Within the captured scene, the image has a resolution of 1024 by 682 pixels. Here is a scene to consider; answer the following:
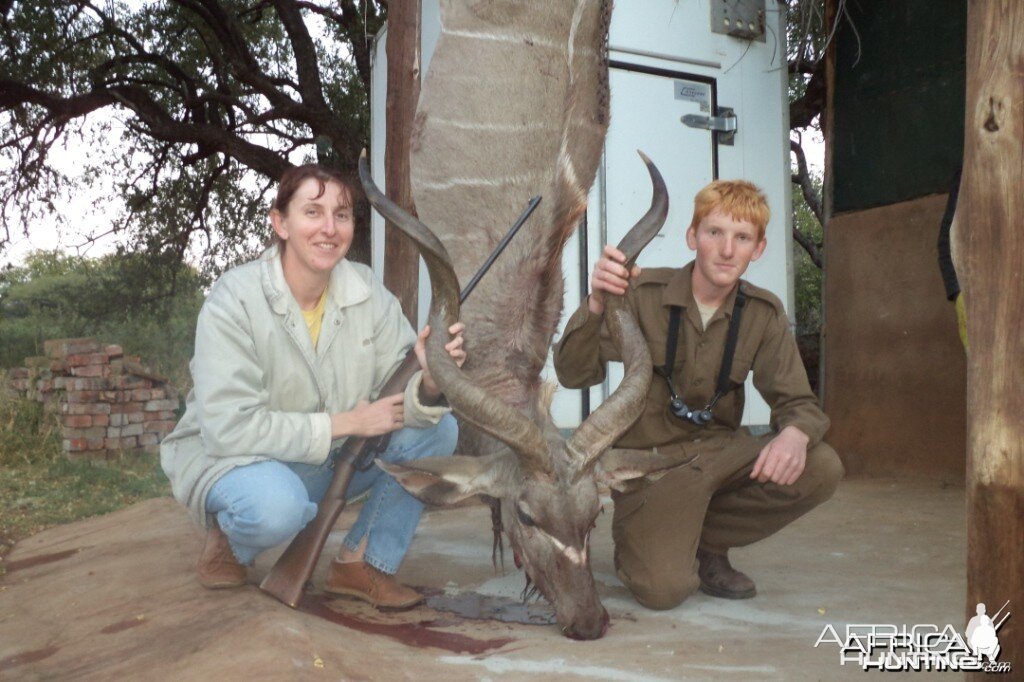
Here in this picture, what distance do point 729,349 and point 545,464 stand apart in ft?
2.78

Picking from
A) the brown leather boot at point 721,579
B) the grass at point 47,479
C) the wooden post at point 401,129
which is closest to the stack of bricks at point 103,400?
the grass at point 47,479

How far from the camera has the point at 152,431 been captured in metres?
7.75

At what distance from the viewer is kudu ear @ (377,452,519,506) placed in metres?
3.37

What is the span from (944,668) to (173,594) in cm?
252

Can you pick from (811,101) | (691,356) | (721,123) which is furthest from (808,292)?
(691,356)

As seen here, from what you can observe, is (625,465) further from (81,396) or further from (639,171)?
(81,396)

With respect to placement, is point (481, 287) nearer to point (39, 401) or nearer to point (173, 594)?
point (173, 594)

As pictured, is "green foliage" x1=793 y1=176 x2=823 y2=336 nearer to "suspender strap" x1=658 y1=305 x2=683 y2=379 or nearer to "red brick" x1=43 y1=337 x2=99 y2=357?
"red brick" x1=43 y1=337 x2=99 y2=357

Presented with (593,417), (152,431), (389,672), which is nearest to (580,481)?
(593,417)

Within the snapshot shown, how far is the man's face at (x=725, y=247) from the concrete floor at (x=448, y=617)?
118 centimetres

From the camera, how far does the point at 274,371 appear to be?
137 inches

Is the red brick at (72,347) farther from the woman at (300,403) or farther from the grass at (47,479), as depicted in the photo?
the woman at (300,403)

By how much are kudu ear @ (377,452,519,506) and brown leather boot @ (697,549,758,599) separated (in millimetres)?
786

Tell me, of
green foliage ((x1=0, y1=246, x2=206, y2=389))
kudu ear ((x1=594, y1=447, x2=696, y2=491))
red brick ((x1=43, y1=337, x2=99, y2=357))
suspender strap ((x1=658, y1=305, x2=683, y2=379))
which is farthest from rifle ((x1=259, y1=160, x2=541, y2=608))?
green foliage ((x1=0, y1=246, x2=206, y2=389))
